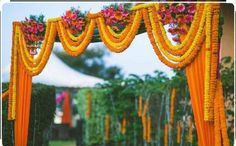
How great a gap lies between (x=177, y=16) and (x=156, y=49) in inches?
20.2

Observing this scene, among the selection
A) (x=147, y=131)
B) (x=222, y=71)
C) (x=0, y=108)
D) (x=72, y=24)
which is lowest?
(x=147, y=131)

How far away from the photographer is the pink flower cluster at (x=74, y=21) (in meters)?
6.55

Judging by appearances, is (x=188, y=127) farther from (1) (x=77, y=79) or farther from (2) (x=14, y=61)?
(1) (x=77, y=79)

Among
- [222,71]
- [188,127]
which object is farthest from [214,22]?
[188,127]

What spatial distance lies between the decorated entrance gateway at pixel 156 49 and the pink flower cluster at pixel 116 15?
14 millimetres

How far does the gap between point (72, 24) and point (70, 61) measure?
24.2 metres

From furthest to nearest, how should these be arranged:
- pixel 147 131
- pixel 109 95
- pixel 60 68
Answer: pixel 60 68 → pixel 109 95 → pixel 147 131

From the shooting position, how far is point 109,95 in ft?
36.7

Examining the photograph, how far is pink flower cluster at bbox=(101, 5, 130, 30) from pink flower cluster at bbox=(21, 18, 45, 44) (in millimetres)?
1166

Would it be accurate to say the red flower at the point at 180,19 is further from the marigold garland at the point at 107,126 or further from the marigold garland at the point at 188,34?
the marigold garland at the point at 107,126

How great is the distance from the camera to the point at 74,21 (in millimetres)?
6551

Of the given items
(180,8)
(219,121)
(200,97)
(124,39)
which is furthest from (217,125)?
(124,39)

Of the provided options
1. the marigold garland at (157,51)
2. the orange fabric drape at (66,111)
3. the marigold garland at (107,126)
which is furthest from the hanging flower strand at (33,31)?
the orange fabric drape at (66,111)

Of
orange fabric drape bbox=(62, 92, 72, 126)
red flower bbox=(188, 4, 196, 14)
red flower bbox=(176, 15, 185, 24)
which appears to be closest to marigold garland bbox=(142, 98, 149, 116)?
red flower bbox=(176, 15, 185, 24)
